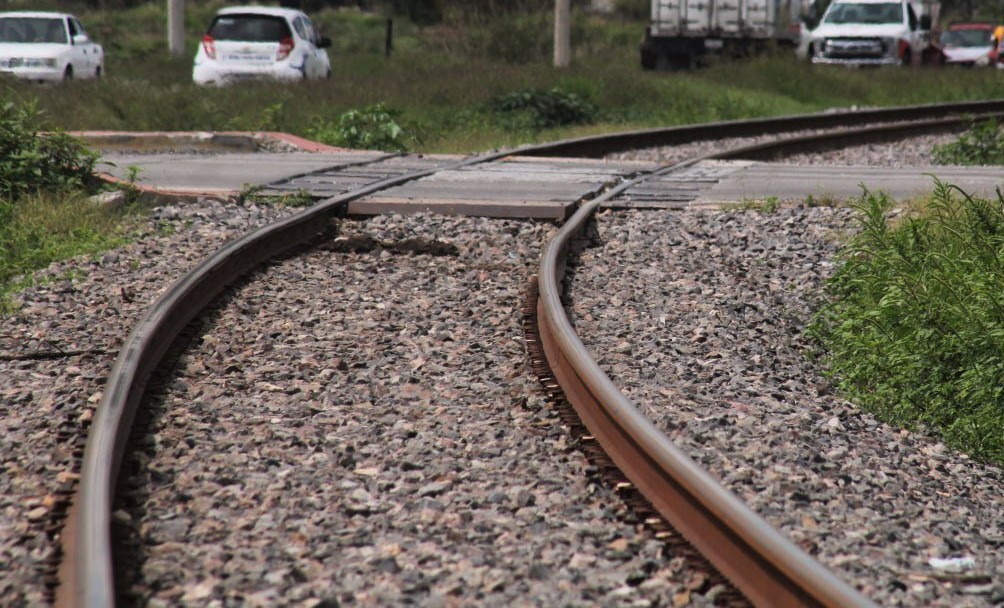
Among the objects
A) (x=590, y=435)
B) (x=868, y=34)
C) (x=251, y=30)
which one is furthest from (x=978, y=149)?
(x=868, y=34)

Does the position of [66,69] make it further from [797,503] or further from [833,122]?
[797,503]

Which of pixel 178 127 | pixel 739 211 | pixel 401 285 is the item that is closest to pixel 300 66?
pixel 178 127

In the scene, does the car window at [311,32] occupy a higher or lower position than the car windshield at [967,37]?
higher

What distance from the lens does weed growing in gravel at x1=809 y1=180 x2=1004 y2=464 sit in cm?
522

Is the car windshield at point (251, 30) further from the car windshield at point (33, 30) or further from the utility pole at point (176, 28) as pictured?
the utility pole at point (176, 28)

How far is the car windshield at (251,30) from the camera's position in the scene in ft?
62.6

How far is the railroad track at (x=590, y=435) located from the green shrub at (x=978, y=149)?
23.8 feet

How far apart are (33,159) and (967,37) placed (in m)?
31.1

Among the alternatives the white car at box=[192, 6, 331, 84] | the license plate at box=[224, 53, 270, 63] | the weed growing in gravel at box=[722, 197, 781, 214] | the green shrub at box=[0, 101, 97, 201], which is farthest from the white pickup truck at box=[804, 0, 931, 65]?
the green shrub at box=[0, 101, 97, 201]

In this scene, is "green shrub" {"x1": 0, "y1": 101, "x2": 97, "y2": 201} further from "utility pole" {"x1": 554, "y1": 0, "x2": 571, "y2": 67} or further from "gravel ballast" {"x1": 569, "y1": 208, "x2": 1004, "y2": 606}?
"utility pole" {"x1": 554, "y1": 0, "x2": 571, "y2": 67}

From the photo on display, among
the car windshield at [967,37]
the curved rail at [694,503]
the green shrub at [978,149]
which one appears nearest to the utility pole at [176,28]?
the green shrub at [978,149]

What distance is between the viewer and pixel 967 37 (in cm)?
3531

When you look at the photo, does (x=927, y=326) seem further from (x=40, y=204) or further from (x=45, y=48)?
(x=45, y=48)

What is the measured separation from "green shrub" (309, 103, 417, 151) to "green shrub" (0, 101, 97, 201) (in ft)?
17.3
